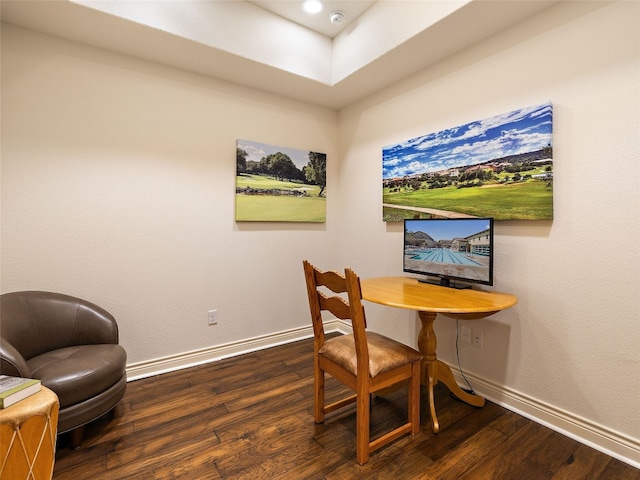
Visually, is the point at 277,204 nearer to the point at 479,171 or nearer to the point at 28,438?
the point at 479,171

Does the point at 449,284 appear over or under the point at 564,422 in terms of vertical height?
over

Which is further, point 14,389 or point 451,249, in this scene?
point 451,249

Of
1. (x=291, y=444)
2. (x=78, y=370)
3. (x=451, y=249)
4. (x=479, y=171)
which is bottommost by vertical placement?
(x=291, y=444)

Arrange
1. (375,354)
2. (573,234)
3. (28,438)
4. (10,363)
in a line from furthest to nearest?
(573,234) → (375,354) → (10,363) → (28,438)

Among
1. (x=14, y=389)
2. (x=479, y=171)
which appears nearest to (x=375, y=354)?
(x=479, y=171)

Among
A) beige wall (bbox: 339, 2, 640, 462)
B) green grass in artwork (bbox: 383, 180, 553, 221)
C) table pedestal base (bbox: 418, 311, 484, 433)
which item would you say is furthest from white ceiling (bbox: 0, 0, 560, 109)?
table pedestal base (bbox: 418, 311, 484, 433)

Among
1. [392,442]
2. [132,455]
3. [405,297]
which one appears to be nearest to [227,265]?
[132,455]

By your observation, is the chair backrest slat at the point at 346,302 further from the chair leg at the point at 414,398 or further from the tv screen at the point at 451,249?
the tv screen at the point at 451,249

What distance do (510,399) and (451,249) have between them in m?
1.04

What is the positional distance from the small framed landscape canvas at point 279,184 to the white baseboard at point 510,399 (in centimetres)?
120

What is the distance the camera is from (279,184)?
311cm

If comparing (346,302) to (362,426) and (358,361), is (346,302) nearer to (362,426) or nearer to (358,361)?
(358,361)

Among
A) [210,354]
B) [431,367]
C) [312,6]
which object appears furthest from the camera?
[210,354]

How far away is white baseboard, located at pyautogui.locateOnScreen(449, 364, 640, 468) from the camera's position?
1.60 metres
